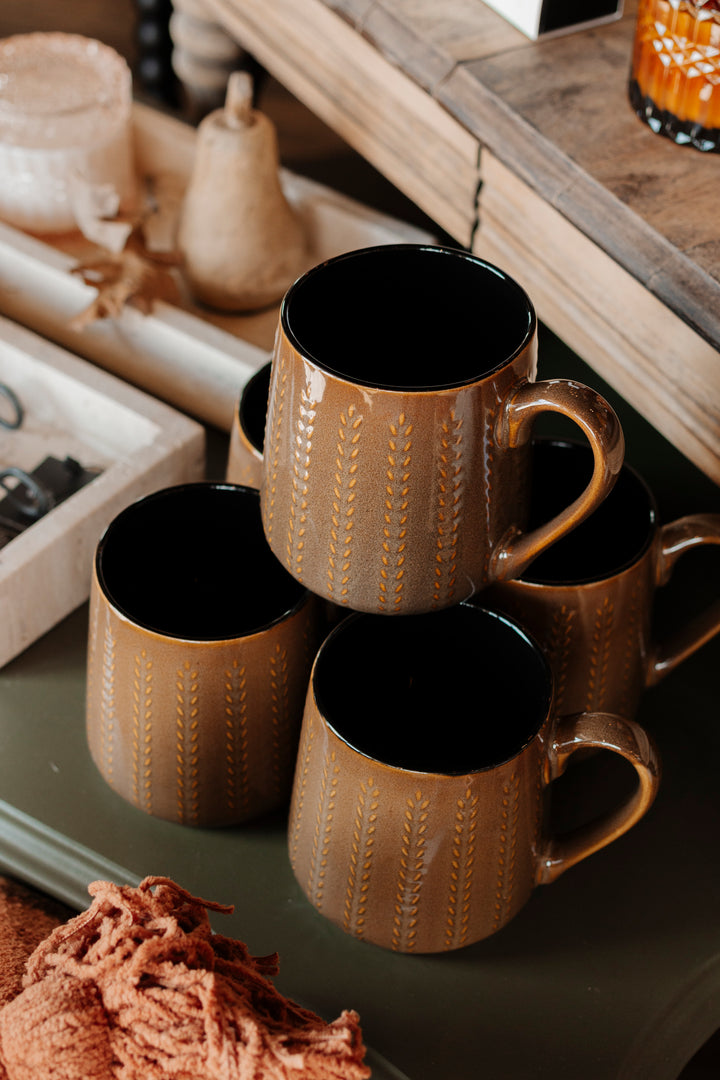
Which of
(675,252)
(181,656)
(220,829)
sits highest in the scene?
(675,252)

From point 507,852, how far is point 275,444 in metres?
0.17

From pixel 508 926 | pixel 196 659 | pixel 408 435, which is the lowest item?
pixel 508 926

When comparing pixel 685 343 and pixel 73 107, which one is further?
pixel 73 107

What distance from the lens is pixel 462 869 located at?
1.30 ft

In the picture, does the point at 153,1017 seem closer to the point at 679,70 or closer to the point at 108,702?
the point at 108,702

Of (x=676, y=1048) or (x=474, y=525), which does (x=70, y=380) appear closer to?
(x=474, y=525)

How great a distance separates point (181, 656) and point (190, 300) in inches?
17.0

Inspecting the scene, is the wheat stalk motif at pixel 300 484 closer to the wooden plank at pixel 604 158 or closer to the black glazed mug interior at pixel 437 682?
the black glazed mug interior at pixel 437 682

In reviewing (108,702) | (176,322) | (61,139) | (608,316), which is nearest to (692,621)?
(608,316)

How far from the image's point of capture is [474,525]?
0.38m

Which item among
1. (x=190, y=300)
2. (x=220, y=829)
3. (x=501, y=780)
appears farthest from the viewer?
(x=190, y=300)

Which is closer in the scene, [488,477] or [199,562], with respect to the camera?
[488,477]

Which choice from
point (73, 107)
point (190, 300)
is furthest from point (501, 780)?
point (73, 107)

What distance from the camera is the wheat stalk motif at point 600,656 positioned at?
456 millimetres
